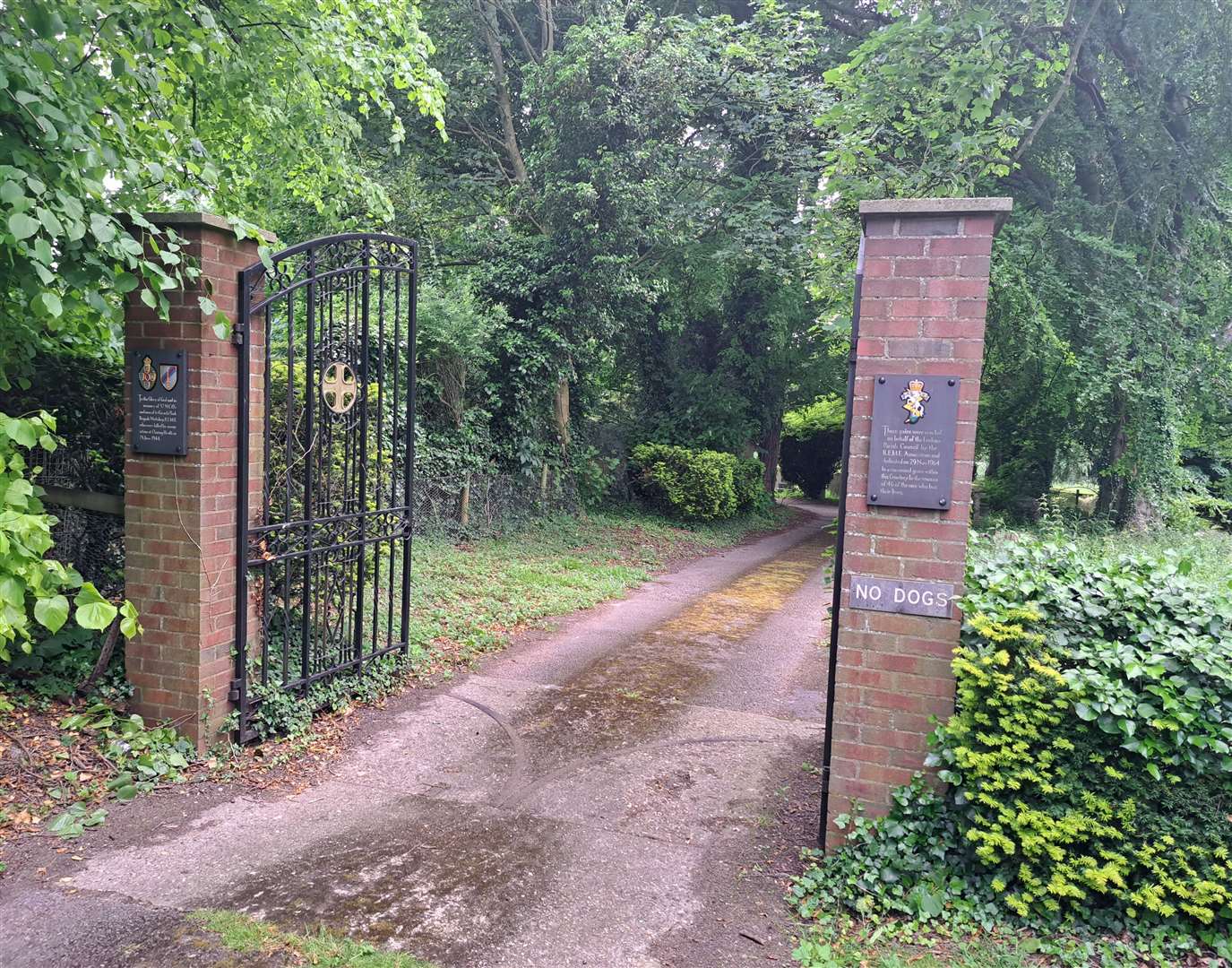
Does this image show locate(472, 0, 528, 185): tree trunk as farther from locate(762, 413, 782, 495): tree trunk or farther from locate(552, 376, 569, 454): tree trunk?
locate(762, 413, 782, 495): tree trunk

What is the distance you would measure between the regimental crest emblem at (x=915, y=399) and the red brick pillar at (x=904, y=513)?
0.16ft

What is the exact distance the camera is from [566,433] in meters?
14.7

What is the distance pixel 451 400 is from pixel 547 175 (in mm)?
4216

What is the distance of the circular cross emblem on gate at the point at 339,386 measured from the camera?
5227 mm

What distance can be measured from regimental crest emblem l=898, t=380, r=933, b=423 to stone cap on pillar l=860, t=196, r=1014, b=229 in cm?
71

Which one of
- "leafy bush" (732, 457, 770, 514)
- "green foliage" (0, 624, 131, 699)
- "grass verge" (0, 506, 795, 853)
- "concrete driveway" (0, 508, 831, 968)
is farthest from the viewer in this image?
"leafy bush" (732, 457, 770, 514)

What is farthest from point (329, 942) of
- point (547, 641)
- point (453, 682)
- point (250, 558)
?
point (547, 641)

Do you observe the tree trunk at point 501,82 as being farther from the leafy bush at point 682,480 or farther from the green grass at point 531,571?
the green grass at point 531,571

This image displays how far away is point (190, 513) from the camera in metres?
4.37

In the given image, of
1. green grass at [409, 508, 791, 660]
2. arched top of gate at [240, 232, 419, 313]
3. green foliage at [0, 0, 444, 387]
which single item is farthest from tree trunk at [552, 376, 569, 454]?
arched top of gate at [240, 232, 419, 313]

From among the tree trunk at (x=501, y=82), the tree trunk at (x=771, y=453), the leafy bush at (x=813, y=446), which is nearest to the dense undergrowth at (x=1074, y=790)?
the tree trunk at (x=501, y=82)

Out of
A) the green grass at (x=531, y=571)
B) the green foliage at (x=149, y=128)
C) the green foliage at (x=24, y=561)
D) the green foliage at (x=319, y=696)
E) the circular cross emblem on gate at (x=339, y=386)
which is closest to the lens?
the green foliage at (x=24, y=561)

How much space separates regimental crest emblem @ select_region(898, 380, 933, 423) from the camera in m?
→ 3.49

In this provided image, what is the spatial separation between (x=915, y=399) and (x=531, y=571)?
24.9ft
